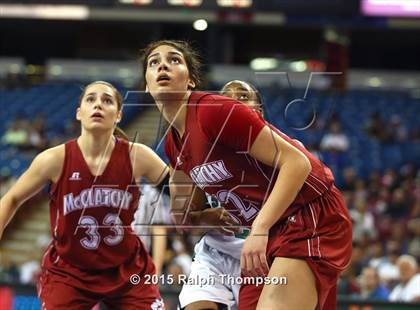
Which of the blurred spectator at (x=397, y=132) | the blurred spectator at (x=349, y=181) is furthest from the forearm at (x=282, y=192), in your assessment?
the blurred spectator at (x=397, y=132)

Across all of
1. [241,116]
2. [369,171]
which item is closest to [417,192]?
[369,171]

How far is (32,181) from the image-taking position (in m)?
4.39

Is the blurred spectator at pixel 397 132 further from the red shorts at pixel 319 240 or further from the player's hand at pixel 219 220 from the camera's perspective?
the red shorts at pixel 319 240

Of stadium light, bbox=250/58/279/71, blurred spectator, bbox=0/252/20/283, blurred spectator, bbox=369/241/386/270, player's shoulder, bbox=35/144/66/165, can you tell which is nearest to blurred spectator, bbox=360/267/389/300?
blurred spectator, bbox=369/241/386/270

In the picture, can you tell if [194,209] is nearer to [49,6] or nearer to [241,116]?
[241,116]

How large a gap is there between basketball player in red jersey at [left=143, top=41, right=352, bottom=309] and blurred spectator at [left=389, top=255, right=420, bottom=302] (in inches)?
172

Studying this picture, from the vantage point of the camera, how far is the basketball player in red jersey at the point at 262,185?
3.51 m

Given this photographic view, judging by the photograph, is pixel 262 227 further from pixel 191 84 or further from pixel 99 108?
pixel 99 108

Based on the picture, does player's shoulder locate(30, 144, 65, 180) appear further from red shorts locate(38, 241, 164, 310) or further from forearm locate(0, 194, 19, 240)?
red shorts locate(38, 241, 164, 310)

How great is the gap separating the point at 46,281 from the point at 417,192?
7821 mm

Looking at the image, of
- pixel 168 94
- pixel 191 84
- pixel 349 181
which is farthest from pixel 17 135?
pixel 168 94

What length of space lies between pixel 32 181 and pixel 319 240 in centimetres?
154

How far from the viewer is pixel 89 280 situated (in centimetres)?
446

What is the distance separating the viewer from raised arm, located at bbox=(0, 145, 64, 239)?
4312 mm
